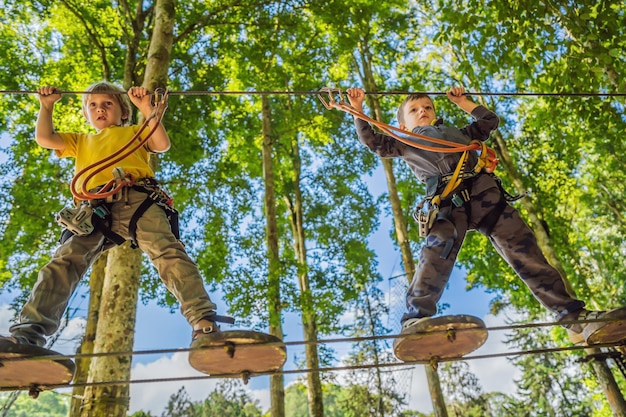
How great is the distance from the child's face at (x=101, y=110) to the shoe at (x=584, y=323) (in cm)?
269

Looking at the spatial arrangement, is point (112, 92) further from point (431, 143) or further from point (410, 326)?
point (410, 326)

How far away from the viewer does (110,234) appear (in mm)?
2479

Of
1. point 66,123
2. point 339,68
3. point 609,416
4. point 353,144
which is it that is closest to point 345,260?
point 353,144

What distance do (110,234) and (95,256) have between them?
0.19 metres

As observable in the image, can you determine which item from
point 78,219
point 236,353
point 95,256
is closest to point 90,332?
point 95,256

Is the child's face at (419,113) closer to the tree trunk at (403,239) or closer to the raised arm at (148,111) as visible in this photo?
the raised arm at (148,111)

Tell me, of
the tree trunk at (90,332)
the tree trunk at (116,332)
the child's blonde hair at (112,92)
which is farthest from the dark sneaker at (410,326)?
the tree trunk at (90,332)

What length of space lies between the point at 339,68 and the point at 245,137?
4.39m

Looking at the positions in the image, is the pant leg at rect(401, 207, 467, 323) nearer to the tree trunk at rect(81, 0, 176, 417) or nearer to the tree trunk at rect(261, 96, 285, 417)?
the tree trunk at rect(81, 0, 176, 417)

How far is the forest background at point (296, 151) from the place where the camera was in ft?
26.2

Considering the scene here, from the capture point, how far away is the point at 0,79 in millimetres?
8242

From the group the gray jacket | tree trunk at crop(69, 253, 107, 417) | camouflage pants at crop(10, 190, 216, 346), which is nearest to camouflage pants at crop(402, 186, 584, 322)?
the gray jacket

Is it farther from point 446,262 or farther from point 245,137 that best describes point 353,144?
point 446,262

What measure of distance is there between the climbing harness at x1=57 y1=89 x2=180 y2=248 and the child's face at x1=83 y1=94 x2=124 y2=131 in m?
0.34
